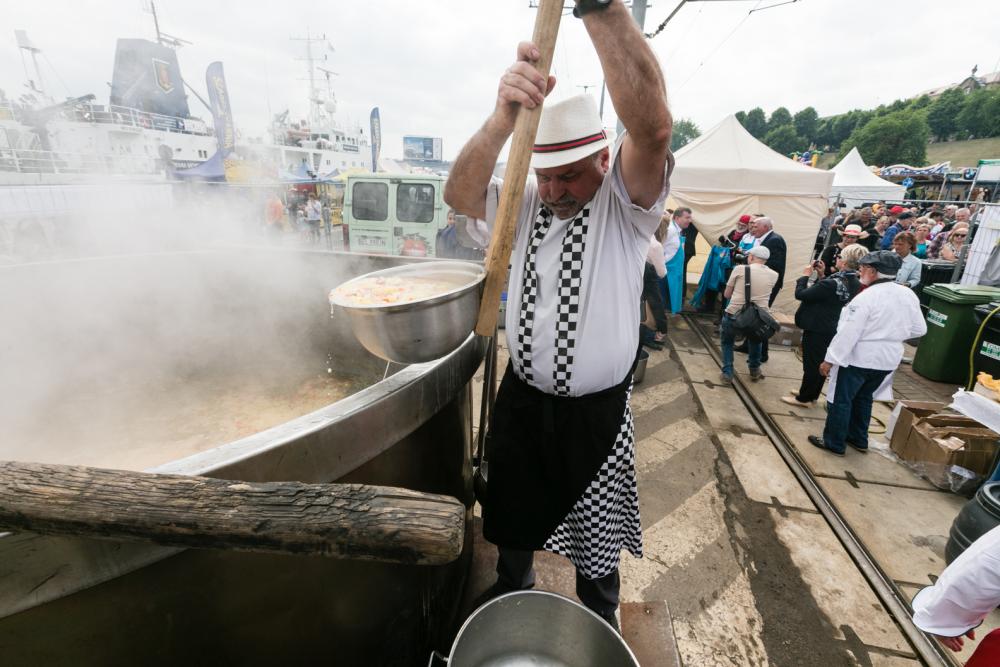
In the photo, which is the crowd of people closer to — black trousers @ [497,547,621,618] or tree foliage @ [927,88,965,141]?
black trousers @ [497,547,621,618]

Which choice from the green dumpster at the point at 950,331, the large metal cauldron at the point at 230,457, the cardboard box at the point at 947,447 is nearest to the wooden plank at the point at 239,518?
the large metal cauldron at the point at 230,457

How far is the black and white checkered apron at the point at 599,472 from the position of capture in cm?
163

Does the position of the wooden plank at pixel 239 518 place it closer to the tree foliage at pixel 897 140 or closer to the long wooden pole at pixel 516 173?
the long wooden pole at pixel 516 173

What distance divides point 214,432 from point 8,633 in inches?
78.0

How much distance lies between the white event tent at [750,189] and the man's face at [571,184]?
852 centimetres

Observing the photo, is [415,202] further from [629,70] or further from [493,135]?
[629,70]

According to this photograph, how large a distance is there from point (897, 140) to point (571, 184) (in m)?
68.0

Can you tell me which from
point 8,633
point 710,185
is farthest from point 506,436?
point 710,185

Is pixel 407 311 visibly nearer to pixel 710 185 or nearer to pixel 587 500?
pixel 587 500

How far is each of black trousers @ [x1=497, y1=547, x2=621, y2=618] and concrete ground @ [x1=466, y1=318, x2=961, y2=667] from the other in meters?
0.22

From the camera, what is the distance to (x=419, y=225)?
817cm

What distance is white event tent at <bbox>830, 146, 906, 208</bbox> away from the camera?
19109 millimetres

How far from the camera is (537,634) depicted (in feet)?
5.57

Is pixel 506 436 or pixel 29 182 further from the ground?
pixel 29 182
